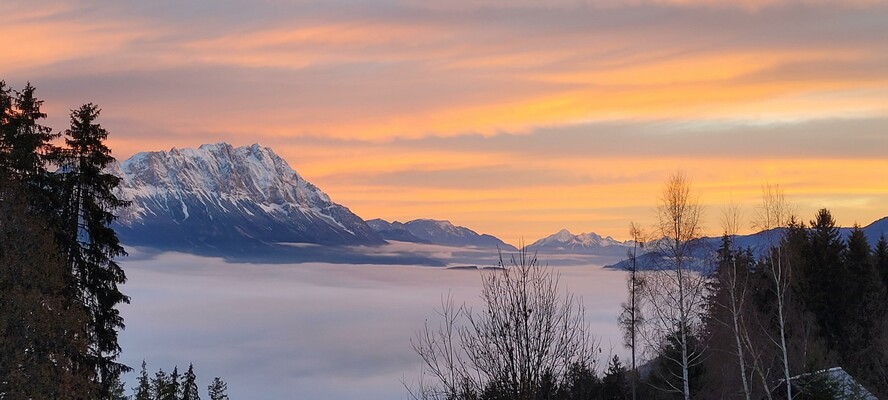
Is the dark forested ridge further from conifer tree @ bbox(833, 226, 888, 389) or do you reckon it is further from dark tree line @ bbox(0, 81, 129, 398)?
conifer tree @ bbox(833, 226, 888, 389)

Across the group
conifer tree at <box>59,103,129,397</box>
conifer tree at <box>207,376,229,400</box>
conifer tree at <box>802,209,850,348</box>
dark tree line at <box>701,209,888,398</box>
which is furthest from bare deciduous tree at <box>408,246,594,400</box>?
conifer tree at <box>207,376,229,400</box>

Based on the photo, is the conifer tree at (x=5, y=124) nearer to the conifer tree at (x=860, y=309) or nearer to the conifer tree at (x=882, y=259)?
the conifer tree at (x=860, y=309)

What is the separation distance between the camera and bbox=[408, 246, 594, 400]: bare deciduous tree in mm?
14656

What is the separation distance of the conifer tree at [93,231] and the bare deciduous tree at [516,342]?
18158 millimetres

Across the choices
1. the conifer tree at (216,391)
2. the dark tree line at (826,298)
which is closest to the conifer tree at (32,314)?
the dark tree line at (826,298)

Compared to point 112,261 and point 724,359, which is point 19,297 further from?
point 724,359

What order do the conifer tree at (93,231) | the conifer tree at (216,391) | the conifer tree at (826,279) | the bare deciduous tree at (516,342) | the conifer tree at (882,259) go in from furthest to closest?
the conifer tree at (216,391) → the conifer tree at (882,259) → the conifer tree at (826,279) → the conifer tree at (93,231) → the bare deciduous tree at (516,342)

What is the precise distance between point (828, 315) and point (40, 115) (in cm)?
4548

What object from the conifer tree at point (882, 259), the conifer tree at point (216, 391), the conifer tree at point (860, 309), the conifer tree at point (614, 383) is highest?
the conifer tree at point (882, 259)

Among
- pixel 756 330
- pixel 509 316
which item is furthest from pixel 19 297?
pixel 756 330

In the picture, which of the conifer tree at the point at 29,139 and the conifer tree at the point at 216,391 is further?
the conifer tree at the point at 216,391

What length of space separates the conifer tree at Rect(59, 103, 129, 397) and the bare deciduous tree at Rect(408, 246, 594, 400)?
18158 mm

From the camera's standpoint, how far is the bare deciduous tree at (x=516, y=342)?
14656mm

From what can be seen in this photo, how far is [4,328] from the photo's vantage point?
82.8ft
